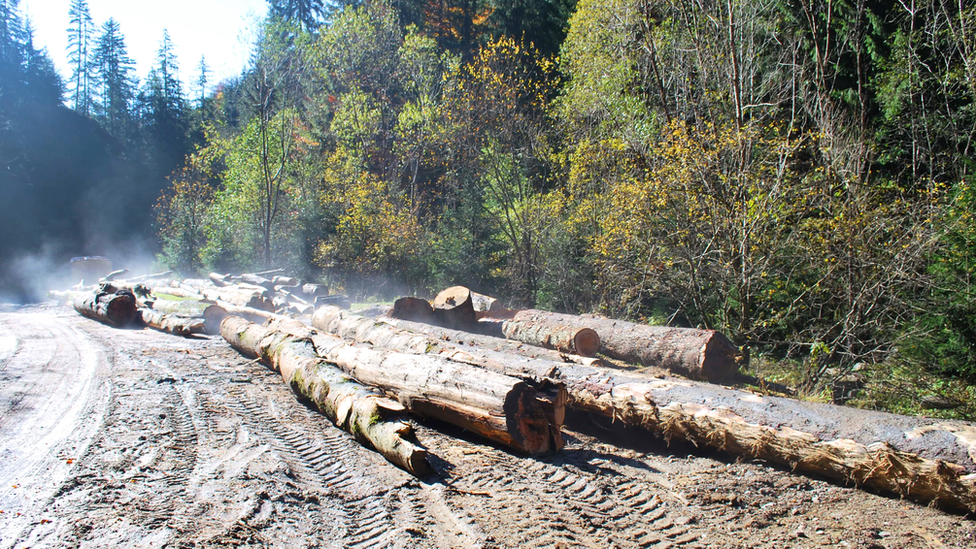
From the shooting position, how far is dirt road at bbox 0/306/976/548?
3.88 meters

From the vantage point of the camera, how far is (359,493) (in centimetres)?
455

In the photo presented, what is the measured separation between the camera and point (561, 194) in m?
16.0

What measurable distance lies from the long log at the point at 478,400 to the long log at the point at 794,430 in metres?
0.34

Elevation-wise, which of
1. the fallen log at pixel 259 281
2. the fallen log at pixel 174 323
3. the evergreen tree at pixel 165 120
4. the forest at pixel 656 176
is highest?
the evergreen tree at pixel 165 120

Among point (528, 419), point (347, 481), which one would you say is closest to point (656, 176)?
point (528, 419)

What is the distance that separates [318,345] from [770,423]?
6294 millimetres

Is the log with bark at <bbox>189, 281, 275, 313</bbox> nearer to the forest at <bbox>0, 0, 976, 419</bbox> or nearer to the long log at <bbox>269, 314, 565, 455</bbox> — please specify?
the forest at <bbox>0, 0, 976, 419</bbox>

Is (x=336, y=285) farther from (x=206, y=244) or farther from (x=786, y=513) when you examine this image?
(x=786, y=513)

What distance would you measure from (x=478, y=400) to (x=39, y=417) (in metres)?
4.95

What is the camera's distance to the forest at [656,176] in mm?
8508

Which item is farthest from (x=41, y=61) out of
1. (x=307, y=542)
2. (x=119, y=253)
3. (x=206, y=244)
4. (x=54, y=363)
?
(x=307, y=542)

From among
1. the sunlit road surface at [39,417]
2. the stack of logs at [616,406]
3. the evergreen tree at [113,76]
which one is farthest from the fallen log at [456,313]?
the evergreen tree at [113,76]

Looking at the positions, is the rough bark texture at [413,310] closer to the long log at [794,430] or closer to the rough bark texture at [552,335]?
the rough bark texture at [552,335]

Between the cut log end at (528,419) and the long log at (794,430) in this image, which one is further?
the cut log end at (528,419)
